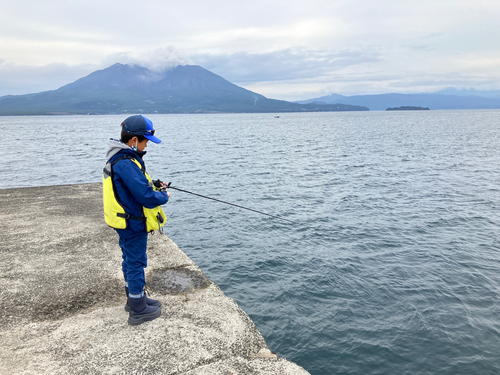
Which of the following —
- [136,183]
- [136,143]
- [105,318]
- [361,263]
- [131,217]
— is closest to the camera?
[136,183]

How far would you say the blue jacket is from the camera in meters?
3.52

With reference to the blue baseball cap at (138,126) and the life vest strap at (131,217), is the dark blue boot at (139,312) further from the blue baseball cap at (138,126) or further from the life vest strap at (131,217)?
the blue baseball cap at (138,126)

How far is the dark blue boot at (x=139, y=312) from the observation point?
380 centimetres

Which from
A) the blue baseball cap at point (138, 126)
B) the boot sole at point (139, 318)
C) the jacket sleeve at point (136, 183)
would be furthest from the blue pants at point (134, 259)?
the blue baseball cap at point (138, 126)

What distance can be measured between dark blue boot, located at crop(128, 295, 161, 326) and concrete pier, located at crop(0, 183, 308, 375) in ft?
0.28

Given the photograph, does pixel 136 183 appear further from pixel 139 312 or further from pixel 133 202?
pixel 139 312

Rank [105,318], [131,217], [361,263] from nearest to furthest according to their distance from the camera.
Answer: [131,217] → [105,318] → [361,263]

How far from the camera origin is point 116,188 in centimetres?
362

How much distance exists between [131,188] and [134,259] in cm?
81

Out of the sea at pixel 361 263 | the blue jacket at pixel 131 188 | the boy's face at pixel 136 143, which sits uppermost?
the boy's face at pixel 136 143

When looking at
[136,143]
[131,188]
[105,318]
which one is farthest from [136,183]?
[105,318]

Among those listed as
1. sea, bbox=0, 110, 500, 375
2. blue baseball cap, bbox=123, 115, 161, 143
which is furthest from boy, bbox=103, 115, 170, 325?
sea, bbox=0, 110, 500, 375

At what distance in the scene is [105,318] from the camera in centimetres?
396

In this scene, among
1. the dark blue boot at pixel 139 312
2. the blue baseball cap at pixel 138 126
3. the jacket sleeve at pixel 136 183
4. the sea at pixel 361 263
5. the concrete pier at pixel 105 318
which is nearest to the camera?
the concrete pier at pixel 105 318
